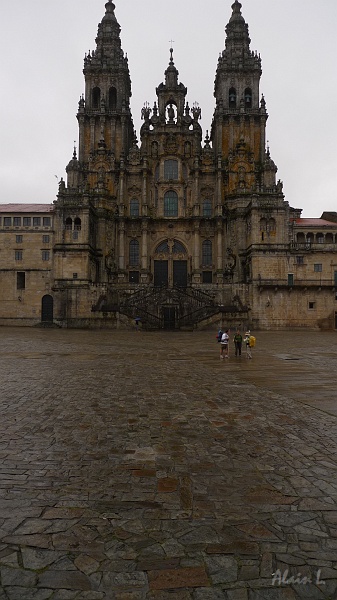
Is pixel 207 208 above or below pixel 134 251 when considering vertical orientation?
above

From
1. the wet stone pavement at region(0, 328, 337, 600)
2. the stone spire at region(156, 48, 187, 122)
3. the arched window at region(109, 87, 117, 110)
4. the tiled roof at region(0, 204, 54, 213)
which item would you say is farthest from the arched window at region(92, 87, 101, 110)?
the wet stone pavement at region(0, 328, 337, 600)

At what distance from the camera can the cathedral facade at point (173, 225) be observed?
46.3 meters

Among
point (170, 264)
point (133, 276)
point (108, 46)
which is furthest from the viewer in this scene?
point (108, 46)

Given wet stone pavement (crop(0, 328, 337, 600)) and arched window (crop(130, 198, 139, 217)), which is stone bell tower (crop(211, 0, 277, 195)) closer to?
arched window (crop(130, 198, 139, 217))

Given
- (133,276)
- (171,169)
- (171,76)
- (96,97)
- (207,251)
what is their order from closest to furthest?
(133,276), (207,251), (171,169), (96,97), (171,76)

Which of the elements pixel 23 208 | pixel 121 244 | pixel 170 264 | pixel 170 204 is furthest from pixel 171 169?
pixel 23 208

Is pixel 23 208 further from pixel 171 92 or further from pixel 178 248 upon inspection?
pixel 171 92

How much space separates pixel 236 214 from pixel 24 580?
175 ft

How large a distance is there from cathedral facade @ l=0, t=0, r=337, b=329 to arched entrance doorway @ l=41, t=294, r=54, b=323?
0.13m

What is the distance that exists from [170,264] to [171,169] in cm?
1437

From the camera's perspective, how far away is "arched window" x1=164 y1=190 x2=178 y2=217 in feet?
187

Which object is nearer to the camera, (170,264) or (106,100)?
(170,264)

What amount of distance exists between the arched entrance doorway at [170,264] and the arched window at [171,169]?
9.80 meters

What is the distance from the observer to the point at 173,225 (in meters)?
56.7
